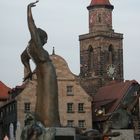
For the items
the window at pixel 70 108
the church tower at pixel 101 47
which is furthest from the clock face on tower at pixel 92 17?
the window at pixel 70 108

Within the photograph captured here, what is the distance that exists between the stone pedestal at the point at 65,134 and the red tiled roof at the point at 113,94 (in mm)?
69392

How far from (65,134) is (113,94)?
249 ft

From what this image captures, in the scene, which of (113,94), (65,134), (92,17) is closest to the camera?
(65,134)

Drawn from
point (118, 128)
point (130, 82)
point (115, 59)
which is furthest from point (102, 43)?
point (118, 128)

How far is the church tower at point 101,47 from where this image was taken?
4961 inches

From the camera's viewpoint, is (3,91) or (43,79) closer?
(43,79)

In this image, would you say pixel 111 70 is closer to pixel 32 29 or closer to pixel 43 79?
pixel 32 29

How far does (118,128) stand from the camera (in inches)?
615

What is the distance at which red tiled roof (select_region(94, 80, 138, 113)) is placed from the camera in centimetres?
8500

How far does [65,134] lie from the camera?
1257 cm

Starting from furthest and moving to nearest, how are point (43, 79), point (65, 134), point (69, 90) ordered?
point (69, 90)
point (43, 79)
point (65, 134)

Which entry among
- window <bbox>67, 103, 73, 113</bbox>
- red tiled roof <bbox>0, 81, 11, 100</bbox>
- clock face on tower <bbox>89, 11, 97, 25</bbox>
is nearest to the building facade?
window <bbox>67, 103, 73, 113</bbox>

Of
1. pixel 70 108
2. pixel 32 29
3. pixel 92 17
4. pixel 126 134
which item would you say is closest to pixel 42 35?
pixel 32 29

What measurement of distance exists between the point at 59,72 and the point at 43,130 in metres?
69.5
